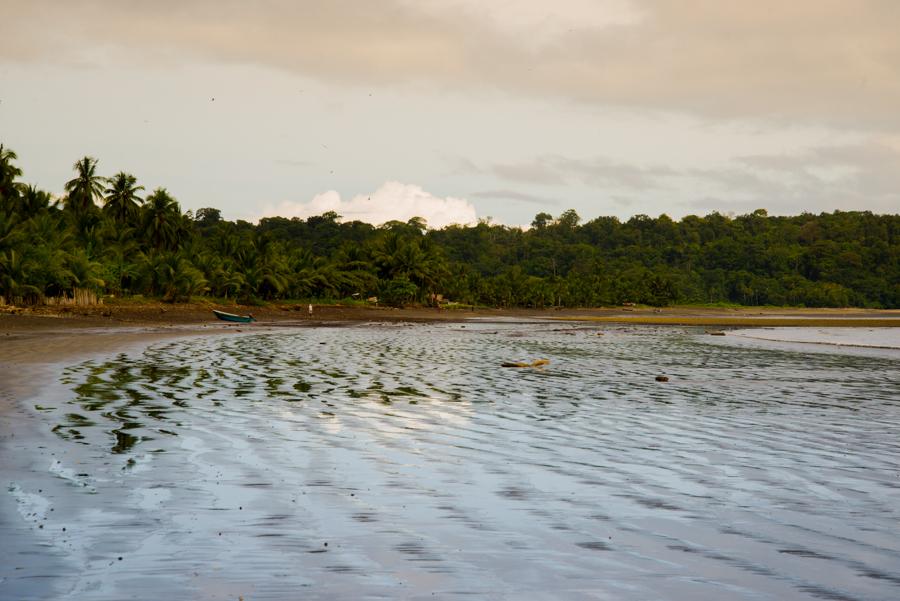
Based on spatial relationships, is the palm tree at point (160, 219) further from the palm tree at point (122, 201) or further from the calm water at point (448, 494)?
the calm water at point (448, 494)

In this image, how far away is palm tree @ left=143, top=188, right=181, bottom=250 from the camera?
357 feet

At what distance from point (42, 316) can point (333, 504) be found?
188 feet

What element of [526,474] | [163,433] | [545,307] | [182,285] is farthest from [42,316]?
[545,307]

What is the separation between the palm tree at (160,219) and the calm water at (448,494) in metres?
91.9

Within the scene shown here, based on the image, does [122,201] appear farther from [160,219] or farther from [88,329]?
[88,329]

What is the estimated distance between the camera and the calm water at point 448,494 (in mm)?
6871

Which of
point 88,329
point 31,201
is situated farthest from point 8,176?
point 88,329

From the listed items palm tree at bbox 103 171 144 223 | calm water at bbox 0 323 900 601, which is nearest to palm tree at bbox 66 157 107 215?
palm tree at bbox 103 171 144 223

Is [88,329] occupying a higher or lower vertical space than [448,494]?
higher

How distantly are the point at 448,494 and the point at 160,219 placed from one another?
349 feet

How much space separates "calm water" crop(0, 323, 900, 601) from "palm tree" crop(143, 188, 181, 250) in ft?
301

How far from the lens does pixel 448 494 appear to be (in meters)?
10.1

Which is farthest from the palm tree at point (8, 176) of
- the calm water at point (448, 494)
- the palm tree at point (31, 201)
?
the calm water at point (448, 494)

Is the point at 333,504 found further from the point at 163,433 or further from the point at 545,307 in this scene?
the point at 545,307
